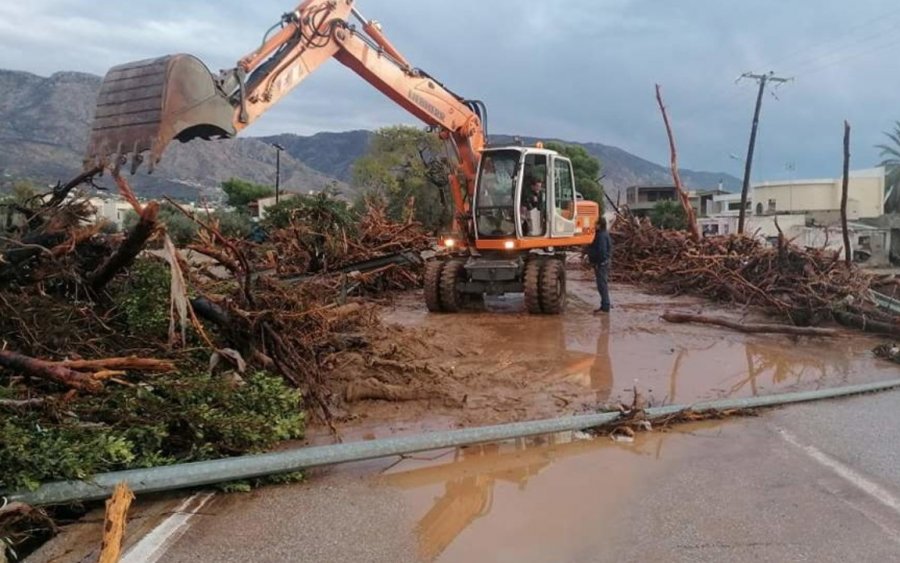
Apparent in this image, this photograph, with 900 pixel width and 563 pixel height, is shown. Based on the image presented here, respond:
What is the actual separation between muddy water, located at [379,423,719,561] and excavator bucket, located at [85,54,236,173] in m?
4.14

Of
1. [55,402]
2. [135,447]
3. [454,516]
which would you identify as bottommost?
[454,516]

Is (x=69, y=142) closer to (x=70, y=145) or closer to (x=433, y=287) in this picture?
(x=70, y=145)

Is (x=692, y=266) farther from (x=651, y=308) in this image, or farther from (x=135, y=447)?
(x=135, y=447)

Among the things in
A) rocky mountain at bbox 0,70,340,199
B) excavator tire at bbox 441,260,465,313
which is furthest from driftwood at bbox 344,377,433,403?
rocky mountain at bbox 0,70,340,199

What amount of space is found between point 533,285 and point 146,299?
7.69m

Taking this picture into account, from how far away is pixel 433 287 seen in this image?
1341 centimetres

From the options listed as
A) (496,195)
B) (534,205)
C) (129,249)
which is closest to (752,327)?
(534,205)

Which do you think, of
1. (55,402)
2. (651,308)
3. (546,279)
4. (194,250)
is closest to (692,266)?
(651,308)

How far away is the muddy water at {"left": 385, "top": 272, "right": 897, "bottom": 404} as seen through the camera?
841 cm

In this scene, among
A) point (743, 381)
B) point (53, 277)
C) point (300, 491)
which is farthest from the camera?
point (743, 381)

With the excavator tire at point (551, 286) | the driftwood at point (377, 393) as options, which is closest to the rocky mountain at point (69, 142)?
the excavator tire at point (551, 286)

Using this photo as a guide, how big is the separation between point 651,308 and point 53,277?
11.3 m

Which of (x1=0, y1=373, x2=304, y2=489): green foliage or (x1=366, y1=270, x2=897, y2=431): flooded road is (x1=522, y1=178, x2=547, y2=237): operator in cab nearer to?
(x1=366, y1=270, x2=897, y2=431): flooded road

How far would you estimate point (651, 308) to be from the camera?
1478 centimetres
